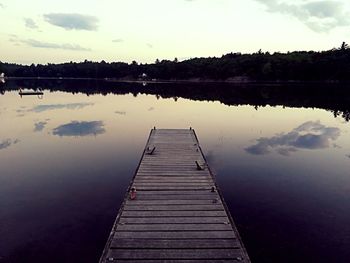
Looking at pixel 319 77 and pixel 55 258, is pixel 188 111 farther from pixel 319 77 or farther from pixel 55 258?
pixel 319 77

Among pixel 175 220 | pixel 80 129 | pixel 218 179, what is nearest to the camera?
pixel 175 220

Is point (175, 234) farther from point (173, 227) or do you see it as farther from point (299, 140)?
point (299, 140)

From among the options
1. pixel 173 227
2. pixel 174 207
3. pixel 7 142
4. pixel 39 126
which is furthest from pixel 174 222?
pixel 39 126

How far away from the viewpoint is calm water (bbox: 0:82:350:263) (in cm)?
1580

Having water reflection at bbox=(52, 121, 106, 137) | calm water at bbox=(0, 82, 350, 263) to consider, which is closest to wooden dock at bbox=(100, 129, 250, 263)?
calm water at bbox=(0, 82, 350, 263)

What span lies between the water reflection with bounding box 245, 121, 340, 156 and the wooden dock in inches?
524

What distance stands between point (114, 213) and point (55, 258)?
5.10 meters

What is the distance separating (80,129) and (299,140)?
28.9m

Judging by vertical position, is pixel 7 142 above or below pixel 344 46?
below

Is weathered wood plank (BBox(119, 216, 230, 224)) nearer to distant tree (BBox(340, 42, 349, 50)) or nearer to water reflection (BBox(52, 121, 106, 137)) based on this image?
water reflection (BBox(52, 121, 106, 137))

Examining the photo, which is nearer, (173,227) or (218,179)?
(173,227)

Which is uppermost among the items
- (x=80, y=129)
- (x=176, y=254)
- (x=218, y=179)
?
(x=176, y=254)

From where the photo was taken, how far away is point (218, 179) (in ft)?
81.5

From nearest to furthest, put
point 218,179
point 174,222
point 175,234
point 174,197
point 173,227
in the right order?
point 175,234, point 173,227, point 174,222, point 174,197, point 218,179
